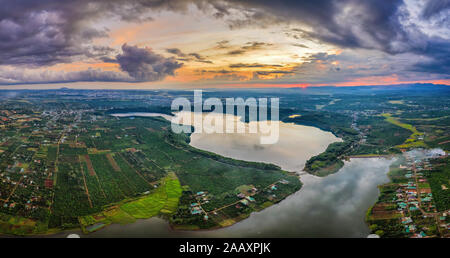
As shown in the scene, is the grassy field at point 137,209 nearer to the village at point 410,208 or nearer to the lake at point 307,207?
the lake at point 307,207

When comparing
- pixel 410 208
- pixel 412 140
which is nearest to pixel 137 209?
pixel 410 208

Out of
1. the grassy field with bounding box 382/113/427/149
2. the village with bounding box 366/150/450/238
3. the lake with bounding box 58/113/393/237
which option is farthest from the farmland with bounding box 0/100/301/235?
the grassy field with bounding box 382/113/427/149

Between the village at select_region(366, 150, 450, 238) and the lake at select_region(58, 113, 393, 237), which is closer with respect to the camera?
the village at select_region(366, 150, 450, 238)

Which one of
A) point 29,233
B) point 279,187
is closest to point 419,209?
point 279,187

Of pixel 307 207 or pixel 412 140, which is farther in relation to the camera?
pixel 412 140

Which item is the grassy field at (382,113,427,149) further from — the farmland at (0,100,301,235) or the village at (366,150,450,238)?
the farmland at (0,100,301,235)

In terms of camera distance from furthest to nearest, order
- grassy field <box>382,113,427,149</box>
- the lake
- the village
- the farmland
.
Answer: grassy field <box>382,113,427,149</box> → the farmland → the lake → the village

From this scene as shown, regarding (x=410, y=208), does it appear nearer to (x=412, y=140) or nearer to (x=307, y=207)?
(x=307, y=207)

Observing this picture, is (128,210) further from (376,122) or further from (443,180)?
(376,122)
